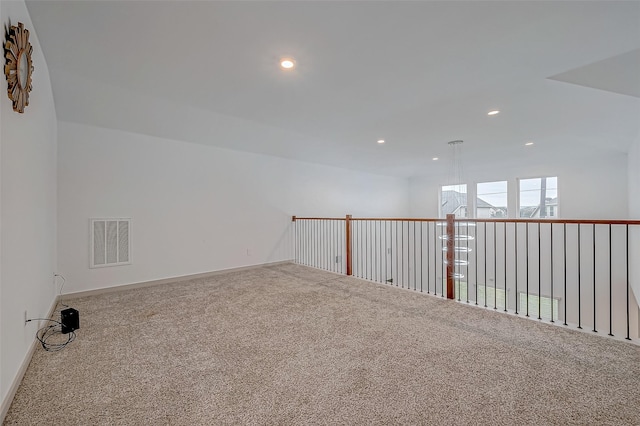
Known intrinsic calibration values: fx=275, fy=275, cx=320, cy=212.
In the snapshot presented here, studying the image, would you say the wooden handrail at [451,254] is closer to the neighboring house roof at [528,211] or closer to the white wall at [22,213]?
the white wall at [22,213]

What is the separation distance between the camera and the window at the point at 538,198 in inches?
262

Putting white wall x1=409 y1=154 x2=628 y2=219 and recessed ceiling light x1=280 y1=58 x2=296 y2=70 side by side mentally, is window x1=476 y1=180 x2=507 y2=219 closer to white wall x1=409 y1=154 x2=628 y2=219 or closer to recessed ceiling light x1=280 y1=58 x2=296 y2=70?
white wall x1=409 y1=154 x2=628 y2=219

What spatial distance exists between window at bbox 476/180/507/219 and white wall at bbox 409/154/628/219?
18 cm

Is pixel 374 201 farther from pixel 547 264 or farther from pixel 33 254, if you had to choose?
pixel 33 254

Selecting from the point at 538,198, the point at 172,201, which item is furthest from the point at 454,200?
the point at 172,201

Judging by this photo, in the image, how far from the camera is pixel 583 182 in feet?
20.2

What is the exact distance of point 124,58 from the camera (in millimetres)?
2482

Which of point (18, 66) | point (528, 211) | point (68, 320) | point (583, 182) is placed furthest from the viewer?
point (528, 211)

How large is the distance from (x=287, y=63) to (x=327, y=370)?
260 centimetres

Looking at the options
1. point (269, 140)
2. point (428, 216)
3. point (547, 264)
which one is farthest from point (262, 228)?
point (547, 264)

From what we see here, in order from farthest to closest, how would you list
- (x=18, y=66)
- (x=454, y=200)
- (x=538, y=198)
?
1. (x=454, y=200)
2. (x=538, y=198)
3. (x=18, y=66)

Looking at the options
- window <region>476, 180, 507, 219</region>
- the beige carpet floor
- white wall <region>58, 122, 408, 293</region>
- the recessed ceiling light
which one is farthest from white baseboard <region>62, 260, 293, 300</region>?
window <region>476, 180, 507, 219</region>

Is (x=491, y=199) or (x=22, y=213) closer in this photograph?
(x=22, y=213)

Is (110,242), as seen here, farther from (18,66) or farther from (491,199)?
(491,199)
